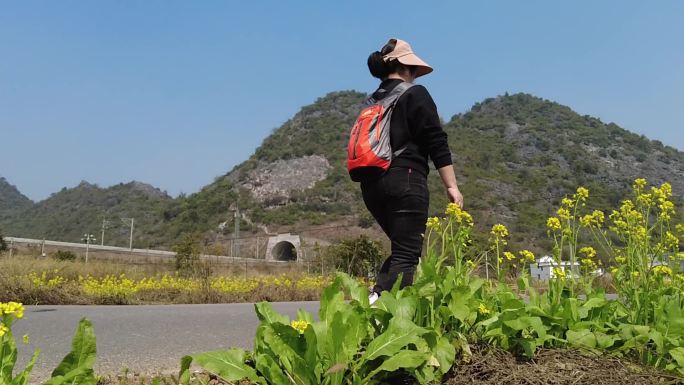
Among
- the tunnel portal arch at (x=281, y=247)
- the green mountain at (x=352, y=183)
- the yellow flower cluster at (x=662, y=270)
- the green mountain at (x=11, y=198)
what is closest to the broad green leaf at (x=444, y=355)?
the yellow flower cluster at (x=662, y=270)

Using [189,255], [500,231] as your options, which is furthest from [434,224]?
[189,255]

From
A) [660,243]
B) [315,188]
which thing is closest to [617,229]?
[660,243]

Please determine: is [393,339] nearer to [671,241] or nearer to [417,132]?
[417,132]

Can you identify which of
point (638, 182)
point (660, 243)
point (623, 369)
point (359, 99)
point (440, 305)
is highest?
point (359, 99)

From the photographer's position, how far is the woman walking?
2.65m

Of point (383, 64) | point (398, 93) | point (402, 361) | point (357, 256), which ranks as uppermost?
point (383, 64)

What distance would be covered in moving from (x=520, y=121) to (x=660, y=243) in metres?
106

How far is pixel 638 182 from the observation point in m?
3.27

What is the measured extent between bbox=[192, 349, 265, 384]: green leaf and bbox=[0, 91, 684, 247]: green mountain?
55.7 metres

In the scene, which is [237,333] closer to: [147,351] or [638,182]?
[147,351]

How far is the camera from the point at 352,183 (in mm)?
93125

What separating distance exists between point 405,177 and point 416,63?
78 cm

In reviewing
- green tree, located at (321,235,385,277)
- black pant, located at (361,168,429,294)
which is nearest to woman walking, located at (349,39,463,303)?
black pant, located at (361,168,429,294)

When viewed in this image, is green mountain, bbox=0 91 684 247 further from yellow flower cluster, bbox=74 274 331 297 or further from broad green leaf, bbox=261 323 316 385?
broad green leaf, bbox=261 323 316 385
